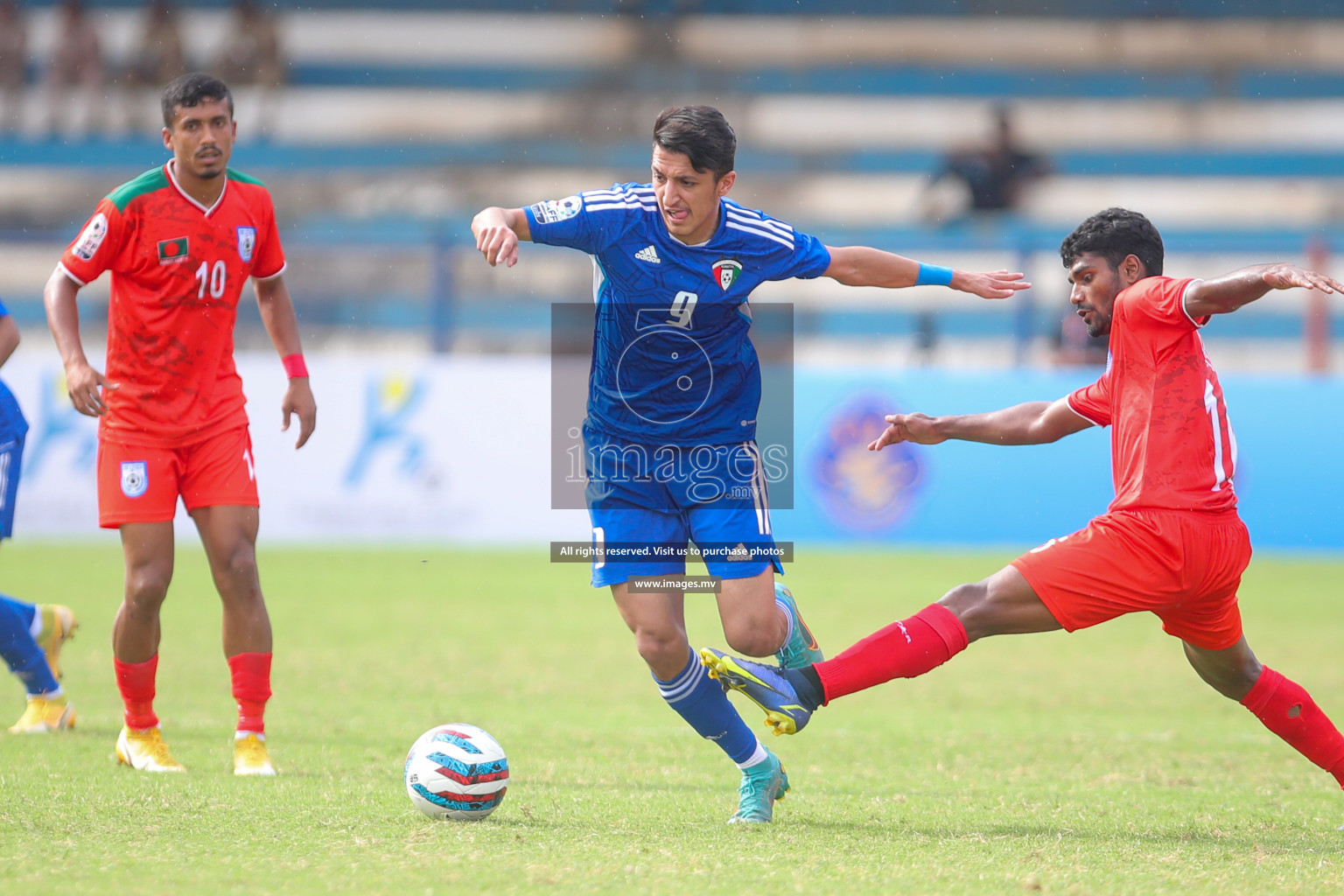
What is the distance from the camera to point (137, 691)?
17.7 ft

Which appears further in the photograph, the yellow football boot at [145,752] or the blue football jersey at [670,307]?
the yellow football boot at [145,752]

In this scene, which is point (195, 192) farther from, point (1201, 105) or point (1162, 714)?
point (1201, 105)

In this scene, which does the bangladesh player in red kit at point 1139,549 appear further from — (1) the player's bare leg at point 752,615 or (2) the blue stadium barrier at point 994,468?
(2) the blue stadium barrier at point 994,468

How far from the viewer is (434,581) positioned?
38.7ft

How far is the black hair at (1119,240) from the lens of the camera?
15.3 feet

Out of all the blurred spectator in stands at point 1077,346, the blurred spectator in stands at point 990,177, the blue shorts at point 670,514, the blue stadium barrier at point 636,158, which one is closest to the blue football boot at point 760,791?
the blue shorts at point 670,514

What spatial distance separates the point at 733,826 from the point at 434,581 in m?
7.61

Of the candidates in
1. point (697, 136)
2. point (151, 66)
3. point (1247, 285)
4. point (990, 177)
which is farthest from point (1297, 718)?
point (151, 66)

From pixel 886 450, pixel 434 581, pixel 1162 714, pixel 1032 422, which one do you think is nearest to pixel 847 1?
pixel 886 450

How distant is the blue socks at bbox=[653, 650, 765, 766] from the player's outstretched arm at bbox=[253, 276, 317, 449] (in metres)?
1.99

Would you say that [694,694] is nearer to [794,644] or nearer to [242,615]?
[794,644]

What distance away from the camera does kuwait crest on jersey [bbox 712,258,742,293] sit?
15.8ft

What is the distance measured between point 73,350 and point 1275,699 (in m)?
4.38

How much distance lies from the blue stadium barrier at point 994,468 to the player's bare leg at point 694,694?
343 inches
